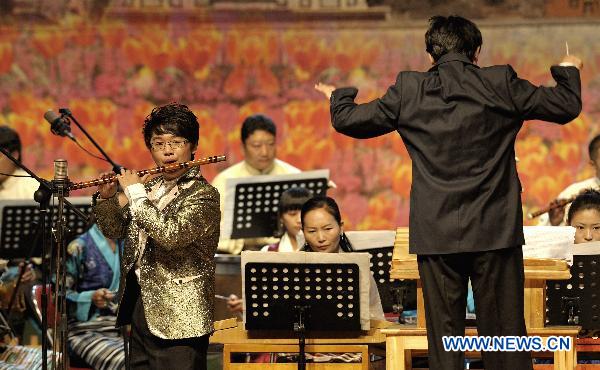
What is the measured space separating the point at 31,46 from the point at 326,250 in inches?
188

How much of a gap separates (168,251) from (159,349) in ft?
1.31

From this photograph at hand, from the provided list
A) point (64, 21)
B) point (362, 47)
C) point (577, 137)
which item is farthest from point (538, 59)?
point (64, 21)

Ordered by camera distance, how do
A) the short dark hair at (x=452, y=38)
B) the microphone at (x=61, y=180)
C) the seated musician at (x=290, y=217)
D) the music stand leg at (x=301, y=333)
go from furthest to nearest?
the seated musician at (x=290, y=217) → the music stand leg at (x=301, y=333) → the microphone at (x=61, y=180) → the short dark hair at (x=452, y=38)

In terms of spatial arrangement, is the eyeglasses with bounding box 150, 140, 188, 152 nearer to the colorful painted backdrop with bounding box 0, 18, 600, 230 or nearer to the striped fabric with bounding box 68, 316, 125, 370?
the striped fabric with bounding box 68, 316, 125, 370

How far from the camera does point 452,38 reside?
161 inches

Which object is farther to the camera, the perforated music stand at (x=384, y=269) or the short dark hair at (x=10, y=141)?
the short dark hair at (x=10, y=141)

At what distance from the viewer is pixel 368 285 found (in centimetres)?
502

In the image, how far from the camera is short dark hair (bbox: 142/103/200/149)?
4.57 meters

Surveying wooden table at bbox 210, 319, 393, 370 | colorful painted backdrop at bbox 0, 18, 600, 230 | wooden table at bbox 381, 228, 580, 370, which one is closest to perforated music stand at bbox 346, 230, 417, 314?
wooden table at bbox 210, 319, 393, 370

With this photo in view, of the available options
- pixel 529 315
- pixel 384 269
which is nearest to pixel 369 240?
pixel 384 269

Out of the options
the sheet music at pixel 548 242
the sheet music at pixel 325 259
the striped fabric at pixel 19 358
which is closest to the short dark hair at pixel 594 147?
the sheet music at pixel 548 242

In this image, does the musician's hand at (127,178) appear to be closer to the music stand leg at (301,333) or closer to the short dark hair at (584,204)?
the music stand leg at (301,333)

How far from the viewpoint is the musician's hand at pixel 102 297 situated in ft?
21.6

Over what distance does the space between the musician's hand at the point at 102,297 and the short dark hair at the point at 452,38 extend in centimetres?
319
